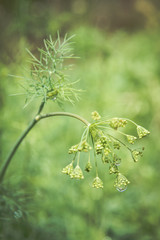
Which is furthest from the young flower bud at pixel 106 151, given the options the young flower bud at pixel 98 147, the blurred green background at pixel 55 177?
the blurred green background at pixel 55 177

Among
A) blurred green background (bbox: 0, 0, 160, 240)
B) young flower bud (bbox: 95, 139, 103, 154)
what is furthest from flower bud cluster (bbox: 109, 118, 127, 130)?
blurred green background (bbox: 0, 0, 160, 240)

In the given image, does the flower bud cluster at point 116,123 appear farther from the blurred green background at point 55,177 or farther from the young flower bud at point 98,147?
the blurred green background at point 55,177

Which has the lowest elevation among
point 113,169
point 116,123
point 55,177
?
point 113,169

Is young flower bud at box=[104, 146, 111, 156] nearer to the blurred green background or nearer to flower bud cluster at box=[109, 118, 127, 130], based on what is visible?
flower bud cluster at box=[109, 118, 127, 130]

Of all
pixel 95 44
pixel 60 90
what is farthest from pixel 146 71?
pixel 60 90

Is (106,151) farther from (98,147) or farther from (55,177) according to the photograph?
(55,177)

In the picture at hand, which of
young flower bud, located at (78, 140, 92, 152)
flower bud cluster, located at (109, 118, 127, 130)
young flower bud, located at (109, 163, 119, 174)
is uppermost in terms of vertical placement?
flower bud cluster, located at (109, 118, 127, 130)

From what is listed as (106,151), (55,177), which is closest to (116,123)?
(106,151)

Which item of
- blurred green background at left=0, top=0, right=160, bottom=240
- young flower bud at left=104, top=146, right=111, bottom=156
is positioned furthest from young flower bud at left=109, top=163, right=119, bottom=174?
blurred green background at left=0, top=0, right=160, bottom=240

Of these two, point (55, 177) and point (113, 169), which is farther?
point (55, 177)

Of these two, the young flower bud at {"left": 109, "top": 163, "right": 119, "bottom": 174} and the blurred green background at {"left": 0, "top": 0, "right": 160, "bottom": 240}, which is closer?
the young flower bud at {"left": 109, "top": 163, "right": 119, "bottom": 174}

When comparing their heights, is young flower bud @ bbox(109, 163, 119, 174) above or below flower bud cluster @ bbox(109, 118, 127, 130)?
below
